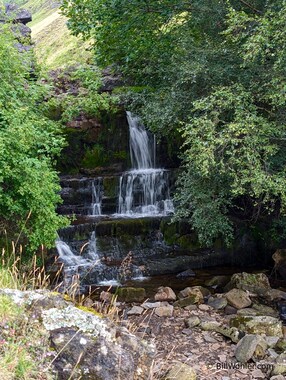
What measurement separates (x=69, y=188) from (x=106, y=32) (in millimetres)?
5033

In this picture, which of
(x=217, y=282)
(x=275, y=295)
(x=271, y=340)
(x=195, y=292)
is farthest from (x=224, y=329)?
(x=217, y=282)

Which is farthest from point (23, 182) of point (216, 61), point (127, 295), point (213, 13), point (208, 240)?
point (213, 13)

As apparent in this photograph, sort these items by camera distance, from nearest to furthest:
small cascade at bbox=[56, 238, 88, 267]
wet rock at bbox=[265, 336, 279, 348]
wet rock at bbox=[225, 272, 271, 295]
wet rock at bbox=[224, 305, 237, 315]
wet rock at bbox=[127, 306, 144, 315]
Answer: wet rock at bbox=[265, 336, 279, 348]
wet rock at bbox=[127, 306, 144, 315]
wet rock at bbox=[224, 305, 237, 315]
wet rock at bbox=[225, 272, 271, 295]
small cascade at bbox=[56, 238, 88, 267]

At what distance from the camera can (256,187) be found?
6758 mm

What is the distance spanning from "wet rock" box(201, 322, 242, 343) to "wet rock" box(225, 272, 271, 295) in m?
1.89

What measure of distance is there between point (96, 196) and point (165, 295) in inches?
208

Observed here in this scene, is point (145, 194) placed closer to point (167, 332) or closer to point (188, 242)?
point (188, 242)

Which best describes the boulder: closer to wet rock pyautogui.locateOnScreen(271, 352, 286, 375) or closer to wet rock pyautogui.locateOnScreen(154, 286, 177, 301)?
wet rock pyautogui.locateOnScreen(154, 286, 177, 301)

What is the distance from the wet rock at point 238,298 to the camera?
8266mm

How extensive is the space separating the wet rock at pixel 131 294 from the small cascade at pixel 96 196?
179 inches

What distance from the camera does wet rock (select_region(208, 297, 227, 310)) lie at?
825 centimetres

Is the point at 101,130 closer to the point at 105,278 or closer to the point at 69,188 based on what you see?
the point at 69,188

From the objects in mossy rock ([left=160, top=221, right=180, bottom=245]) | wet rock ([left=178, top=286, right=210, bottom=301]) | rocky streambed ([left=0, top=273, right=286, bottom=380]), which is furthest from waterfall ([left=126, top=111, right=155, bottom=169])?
wet rock ([left=178, top=286, right=210, bottom=301])

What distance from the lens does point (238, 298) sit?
27.6 feet
